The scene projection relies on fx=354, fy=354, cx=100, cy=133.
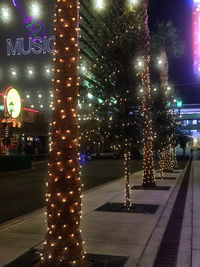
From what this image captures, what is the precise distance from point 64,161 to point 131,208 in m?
5.42

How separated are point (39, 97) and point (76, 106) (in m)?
47.4

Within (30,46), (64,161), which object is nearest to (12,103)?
(64,161)

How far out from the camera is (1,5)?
50281mm

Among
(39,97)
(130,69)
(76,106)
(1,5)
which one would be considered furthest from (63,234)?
(1,5)

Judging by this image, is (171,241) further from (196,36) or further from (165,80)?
(196,36)

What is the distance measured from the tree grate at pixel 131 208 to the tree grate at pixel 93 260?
3.81 m

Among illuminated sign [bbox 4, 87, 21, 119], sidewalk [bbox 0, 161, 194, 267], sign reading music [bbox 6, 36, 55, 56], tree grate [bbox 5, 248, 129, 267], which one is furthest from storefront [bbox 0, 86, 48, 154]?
tree grate [bbox 5, 248, 129, 267]

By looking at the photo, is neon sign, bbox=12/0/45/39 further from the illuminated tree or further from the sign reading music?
the illuminated tree

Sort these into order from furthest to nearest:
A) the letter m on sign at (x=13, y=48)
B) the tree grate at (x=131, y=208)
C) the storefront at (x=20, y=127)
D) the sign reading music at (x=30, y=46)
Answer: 1. the letter m on sign at (x=13, y=48)
2. the sign reading music at (x=30, y=46)
3. the storefront at (x=20, y=127)
4. the tree grate at (x=131, y=208)

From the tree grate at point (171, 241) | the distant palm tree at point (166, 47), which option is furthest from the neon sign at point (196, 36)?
the tree grate at point (171, 241)

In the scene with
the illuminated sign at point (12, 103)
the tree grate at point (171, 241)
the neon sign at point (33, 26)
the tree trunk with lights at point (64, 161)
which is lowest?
the tree grate at point (171, 241)

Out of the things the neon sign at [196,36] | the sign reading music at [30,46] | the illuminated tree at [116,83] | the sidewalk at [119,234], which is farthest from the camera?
the sign reading music at [30,46]

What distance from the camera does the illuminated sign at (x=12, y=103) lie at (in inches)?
1044

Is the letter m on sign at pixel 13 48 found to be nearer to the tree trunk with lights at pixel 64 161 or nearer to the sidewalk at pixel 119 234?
the sidewalk at pixel 119 234
